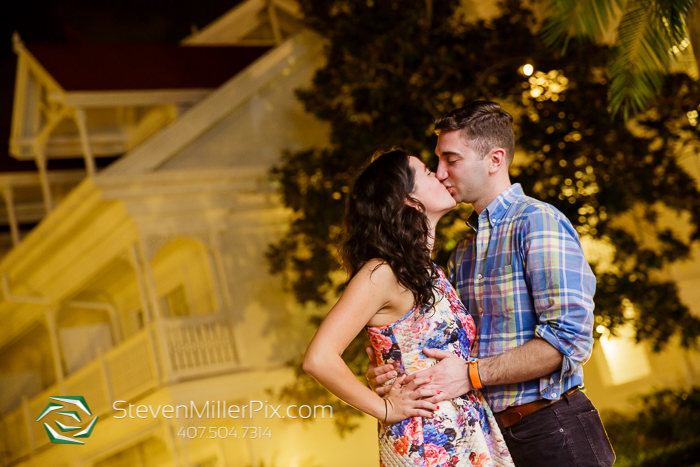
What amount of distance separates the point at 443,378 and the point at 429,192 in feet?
2.75

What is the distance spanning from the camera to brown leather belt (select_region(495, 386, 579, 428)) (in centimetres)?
293

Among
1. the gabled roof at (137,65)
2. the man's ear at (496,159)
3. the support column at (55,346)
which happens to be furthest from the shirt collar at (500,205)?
the support column at (55,346)

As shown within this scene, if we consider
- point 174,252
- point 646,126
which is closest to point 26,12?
point 174,252

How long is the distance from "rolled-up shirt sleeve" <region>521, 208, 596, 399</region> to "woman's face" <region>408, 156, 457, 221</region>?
0.41m

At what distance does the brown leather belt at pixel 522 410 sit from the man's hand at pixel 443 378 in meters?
0.24

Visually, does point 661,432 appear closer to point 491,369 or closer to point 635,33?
point 635,33

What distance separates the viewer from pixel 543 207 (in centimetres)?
295

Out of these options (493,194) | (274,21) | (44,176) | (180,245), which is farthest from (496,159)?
(274,21)

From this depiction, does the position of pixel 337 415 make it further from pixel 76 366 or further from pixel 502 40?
pixel 76 366

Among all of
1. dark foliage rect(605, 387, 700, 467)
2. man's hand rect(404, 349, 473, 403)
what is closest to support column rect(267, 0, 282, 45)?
dark foliage rect(605, 387, 700, 467)

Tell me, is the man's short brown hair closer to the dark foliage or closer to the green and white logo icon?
the dark foliage

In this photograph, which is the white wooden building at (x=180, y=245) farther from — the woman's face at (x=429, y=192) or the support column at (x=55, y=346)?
the woman's face at (x=429, y=192)

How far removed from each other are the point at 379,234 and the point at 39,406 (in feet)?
42.1

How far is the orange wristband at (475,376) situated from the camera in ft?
9.45
